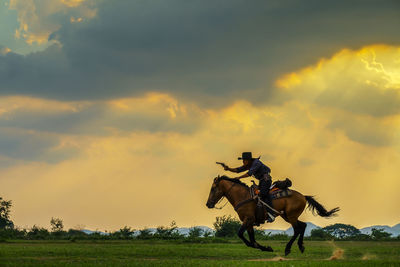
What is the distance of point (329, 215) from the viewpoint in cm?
2325

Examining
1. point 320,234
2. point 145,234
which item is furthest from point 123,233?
point 320,234

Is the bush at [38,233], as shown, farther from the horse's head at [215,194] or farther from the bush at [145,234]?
the horse's head at [215,194]

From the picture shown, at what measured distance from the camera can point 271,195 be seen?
21859 mm

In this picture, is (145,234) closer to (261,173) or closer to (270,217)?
(270,217)

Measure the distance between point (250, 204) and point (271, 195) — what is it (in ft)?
3.06

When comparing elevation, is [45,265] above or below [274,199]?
below

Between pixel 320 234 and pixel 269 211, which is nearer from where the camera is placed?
pixel 269 211

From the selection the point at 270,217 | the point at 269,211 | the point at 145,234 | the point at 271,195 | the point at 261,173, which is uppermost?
the point at 261,173

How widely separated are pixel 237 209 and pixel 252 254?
4.45 m

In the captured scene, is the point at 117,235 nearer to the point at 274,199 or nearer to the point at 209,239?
the point at 209,239

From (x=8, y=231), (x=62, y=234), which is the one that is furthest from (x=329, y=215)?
(x=8, y=231)

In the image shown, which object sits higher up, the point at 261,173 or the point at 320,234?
the point at 261,173

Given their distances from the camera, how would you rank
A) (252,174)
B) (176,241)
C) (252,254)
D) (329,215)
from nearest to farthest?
(252,174) < (329,215) < (252,254) < (176,241)

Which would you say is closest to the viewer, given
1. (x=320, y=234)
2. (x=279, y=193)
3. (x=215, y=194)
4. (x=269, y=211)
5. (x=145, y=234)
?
(x=269, y=211)
